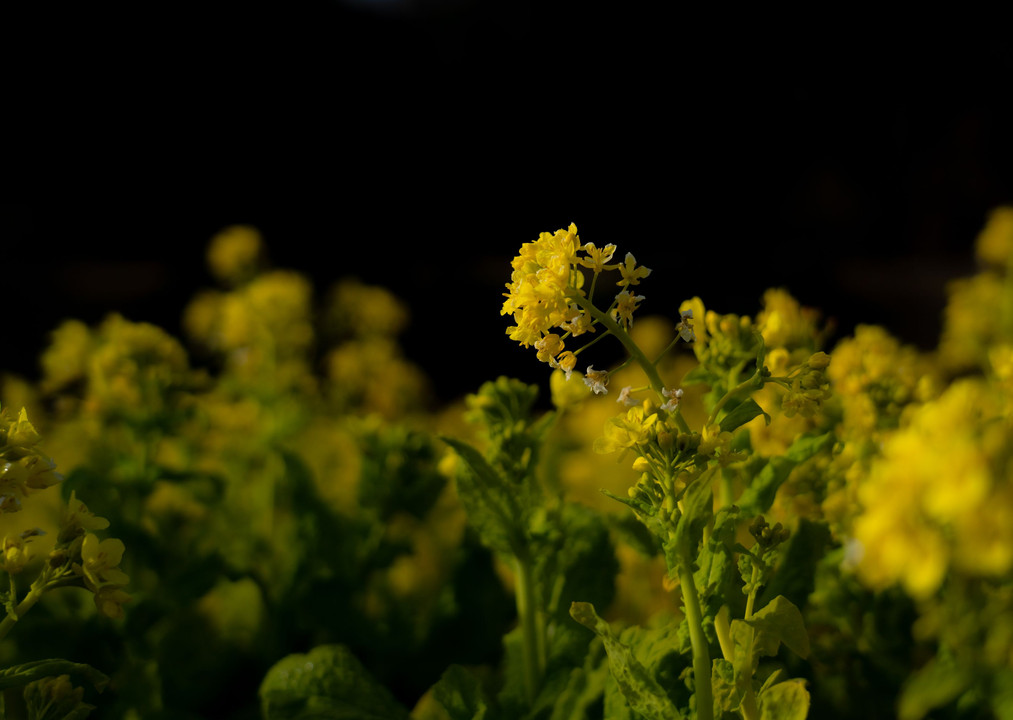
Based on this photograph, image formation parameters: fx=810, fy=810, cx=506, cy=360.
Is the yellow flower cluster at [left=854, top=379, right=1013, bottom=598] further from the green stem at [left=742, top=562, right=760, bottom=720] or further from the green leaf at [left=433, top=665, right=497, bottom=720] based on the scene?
the green leaf at [left=433, top=665, right=497, bottom=720]

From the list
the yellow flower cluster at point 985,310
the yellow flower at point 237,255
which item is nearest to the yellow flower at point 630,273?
the yellow flower cluster at point 985,310

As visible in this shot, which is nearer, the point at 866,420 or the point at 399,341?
the point at 866,420

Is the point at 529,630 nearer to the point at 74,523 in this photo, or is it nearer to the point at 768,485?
the point at 768,485

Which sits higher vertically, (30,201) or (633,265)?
(30,201)

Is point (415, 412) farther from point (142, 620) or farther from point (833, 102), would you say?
point (833, 102)

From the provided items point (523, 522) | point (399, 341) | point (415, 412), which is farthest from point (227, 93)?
point (523, 522)

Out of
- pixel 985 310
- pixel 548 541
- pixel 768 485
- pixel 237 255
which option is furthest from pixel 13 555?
pixel 985 310

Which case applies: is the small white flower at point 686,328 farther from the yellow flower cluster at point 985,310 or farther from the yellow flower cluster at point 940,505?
the yellow flower cluster at point 985,310
